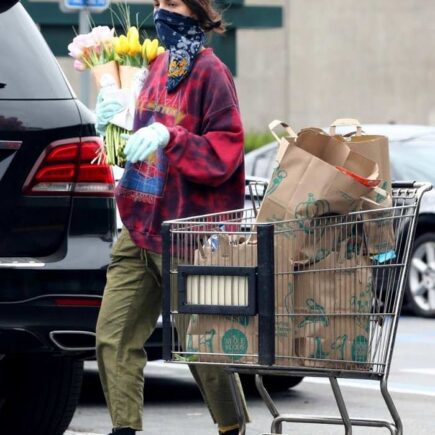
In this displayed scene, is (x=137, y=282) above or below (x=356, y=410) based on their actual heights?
above

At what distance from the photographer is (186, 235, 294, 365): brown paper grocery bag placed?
4504mm

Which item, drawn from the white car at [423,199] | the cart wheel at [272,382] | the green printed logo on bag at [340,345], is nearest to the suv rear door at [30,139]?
the green printed logo on bag at [340,345]

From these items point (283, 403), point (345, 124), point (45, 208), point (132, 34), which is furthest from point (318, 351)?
point (283, 403)

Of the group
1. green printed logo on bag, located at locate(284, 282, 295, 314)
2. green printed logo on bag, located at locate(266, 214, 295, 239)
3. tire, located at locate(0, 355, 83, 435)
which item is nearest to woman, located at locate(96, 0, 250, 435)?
green printed logo on bag, located at locate(266, 214, 295, 239)

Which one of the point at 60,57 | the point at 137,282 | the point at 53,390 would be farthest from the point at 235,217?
the point at 60,57

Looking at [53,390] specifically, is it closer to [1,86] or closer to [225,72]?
[1,86]

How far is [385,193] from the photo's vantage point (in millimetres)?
4613

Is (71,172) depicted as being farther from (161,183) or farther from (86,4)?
(86,4)

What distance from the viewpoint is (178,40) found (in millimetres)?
5035

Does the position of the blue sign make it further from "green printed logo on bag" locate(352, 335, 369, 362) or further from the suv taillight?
"green printed logo on bag" locate(352, 335, 369, 362)

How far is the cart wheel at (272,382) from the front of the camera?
805 centimetres

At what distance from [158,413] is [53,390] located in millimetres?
1343

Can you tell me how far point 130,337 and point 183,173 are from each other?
1.99ft

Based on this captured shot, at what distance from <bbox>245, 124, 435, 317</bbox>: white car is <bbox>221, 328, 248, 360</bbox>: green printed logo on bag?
26.0 feet
